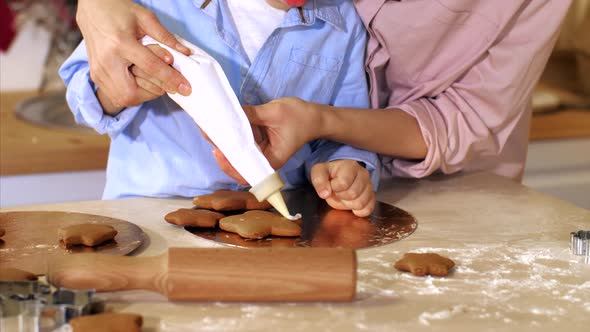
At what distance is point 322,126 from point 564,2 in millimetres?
358

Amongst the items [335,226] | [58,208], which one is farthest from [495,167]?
[58,208]

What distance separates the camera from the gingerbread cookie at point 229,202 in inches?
40.2

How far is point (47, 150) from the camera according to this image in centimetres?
178

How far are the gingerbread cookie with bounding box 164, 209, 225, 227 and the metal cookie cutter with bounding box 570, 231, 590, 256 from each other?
0.38 m

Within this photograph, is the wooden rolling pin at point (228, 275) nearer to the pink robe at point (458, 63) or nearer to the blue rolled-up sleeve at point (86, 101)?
the blue rolled-up sleeve at point (86, 101)

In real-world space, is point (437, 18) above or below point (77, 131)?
above

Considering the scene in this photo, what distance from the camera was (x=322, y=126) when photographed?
110 cm

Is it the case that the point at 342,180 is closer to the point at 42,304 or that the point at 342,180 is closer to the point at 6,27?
the point at 42,304

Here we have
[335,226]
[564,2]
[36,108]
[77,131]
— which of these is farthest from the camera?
[36,108]

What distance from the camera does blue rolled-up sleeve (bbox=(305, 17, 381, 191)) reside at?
46.4 inches

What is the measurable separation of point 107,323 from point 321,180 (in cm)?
43

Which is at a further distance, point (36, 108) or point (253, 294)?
point (36, 108)

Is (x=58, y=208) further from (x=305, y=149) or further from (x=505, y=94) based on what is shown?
(x=505, y=94)

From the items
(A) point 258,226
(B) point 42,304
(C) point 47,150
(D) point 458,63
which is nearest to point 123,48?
(A) point 258,226
